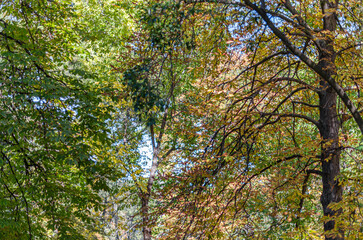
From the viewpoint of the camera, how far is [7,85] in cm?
454

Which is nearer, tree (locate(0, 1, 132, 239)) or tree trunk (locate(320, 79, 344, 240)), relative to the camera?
tree (locate(0, 1, 132, 239))

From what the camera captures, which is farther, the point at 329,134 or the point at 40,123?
the point at 40,123

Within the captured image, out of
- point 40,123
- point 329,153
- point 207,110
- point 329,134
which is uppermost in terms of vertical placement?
point 40,123

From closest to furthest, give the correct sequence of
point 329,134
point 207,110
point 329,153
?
point 329,153, point 329,134, point 207,110

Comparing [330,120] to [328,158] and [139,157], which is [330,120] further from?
[139,157]

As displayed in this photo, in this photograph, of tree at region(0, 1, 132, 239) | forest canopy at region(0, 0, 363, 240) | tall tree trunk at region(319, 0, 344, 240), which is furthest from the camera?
tall tree trunk at region(319, 0, 344, 240)

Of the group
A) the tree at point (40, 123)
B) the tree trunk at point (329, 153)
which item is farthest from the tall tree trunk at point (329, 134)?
the tree at point (40, 123)

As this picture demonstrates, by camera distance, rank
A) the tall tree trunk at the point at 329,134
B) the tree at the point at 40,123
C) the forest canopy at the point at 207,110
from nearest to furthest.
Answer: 1. the forest canopy at the point at 207,110
2. the tree at the point at 40,123
3. the tall tree trunk at the point at 329,134

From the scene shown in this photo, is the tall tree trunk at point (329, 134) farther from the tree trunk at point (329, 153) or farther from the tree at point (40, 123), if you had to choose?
the tree at point (40, 123)

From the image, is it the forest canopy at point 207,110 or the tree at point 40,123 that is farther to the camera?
the tree at point 40,123

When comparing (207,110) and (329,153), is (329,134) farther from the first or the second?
(207,110)

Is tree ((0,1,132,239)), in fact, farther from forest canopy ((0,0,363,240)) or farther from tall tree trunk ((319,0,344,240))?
tall tree trunk ((319,0,344,240))

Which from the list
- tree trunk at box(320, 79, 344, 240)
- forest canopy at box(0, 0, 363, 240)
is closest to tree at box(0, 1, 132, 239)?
forest canopy at box(0, 0, 363, 240)

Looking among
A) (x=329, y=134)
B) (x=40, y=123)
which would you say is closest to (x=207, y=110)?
(x=329, y=134)
